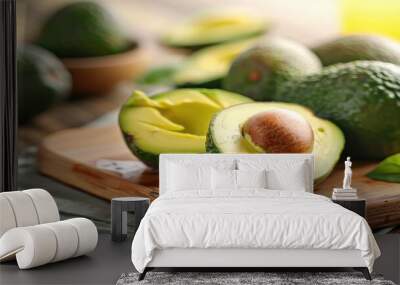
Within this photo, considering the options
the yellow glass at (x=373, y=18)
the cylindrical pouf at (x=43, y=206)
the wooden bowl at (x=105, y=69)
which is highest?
the yellow glass at (x=373, y=18)

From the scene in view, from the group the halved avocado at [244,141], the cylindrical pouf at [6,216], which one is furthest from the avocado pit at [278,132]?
the cylindrical pouf at [6,216]

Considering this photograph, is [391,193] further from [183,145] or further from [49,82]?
[49,82]

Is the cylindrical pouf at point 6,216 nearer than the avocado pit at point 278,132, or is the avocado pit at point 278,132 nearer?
the cylindrical pouf at point 6,216

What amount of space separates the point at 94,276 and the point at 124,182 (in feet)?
4.11

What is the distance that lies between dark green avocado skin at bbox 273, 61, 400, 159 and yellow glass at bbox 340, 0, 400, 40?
39 cm

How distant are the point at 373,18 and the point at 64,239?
2864 millimetres

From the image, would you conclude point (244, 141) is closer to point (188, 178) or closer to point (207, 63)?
point (188, 178)

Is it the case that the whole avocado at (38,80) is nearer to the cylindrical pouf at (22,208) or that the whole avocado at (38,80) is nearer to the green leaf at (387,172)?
the cylindrical pouf at (22,208)

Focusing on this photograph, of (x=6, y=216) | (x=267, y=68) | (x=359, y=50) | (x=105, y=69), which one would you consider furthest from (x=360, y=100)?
(x=6, y=216)

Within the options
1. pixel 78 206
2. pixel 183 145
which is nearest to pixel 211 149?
pixel 183 145

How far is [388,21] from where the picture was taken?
6227 mm

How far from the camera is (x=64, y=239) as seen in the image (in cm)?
486

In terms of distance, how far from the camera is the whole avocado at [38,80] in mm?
6297

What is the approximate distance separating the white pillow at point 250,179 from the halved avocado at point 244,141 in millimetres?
301
